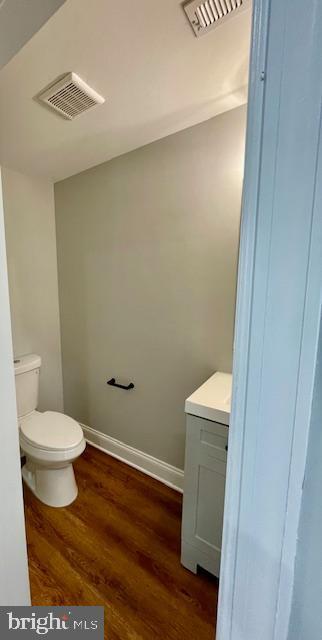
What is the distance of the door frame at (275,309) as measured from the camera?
0.36 m

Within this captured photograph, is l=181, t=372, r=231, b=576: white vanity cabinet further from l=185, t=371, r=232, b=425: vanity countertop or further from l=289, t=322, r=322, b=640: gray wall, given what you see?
l=289, t=322, r=322, b=640: gray wall

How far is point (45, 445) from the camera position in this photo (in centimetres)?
158

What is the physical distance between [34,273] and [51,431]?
114 centimetres

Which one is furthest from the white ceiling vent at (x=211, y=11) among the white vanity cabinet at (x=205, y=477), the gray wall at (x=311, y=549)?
the white vanity cabinet at (x=205, y=477)

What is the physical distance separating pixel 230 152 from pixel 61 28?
2.81ft

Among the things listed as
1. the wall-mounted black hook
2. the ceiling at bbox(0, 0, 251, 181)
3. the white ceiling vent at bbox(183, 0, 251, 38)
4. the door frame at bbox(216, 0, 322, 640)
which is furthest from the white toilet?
the white ceiling vent at bbox(183, 0, 251, 38)

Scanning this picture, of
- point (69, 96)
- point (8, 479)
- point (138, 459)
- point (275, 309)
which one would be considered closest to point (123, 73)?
point (69, 96)

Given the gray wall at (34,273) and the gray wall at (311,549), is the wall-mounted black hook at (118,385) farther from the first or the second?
the gray wall at (311,549)

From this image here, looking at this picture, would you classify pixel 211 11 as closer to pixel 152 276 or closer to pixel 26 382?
pixel 152 276

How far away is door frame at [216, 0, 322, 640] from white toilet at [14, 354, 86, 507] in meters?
1.35

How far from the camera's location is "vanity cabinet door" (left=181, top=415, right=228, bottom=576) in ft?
3.82

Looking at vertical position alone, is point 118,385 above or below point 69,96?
below

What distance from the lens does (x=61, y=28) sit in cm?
95

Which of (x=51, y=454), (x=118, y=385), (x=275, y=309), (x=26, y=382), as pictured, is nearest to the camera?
(x=275, y=309)
